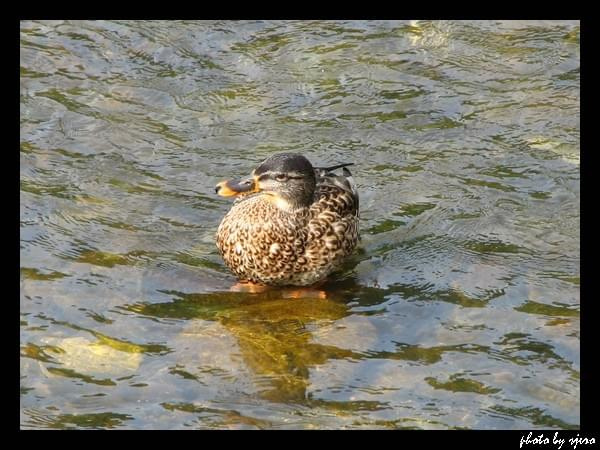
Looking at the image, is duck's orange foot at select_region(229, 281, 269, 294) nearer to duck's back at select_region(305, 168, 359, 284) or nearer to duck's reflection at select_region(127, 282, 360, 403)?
duck's reflection at select_region(127, 282, 360, 403)


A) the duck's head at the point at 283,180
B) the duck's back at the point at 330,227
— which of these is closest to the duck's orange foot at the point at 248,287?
the duck's back at the point at 330,227

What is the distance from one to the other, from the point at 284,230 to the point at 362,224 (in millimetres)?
1152

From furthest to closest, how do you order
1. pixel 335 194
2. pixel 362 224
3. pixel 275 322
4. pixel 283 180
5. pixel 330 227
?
pixel 362 224, pixel 335 194, pixel 330 227, pixel 283 180, pixel 275 322

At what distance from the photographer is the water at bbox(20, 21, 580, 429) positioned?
262 inches

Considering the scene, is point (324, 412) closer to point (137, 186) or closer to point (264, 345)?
point (264, 345)

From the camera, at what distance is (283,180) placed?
7707 mm

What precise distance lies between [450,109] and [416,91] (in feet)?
1.41

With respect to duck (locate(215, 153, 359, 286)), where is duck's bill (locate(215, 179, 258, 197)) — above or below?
above

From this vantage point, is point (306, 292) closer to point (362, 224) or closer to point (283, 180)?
point (283, 180)

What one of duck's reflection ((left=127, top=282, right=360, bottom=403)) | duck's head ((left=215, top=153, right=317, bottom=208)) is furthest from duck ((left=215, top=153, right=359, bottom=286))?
duck's reflection ((left=127, top=282, right=360, bottom=403))

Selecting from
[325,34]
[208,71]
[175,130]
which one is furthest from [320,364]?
[325,34]

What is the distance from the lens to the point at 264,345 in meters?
7.11

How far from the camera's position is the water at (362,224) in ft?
21.8

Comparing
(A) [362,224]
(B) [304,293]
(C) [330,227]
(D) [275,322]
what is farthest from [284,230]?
(A) [362,224]
